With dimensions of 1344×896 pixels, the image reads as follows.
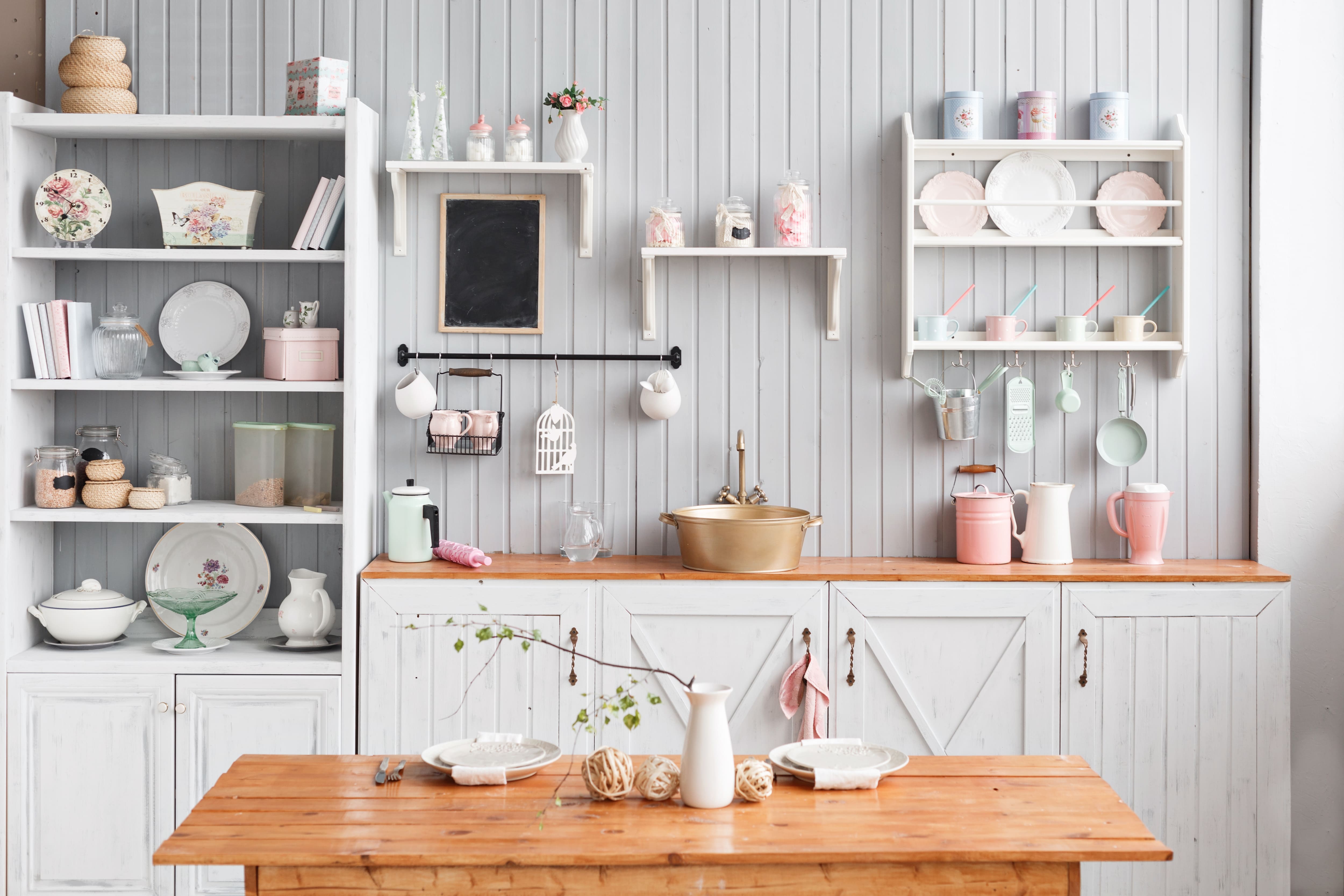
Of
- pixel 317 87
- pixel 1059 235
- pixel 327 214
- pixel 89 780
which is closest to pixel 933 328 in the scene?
pixel 1059 235

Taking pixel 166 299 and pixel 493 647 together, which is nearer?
pixel 493 647

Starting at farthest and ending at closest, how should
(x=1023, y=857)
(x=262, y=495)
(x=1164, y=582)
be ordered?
(x=262, y=495)
(x=1164, y=582)
(x=1023, y=857)

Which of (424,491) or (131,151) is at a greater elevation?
(131,151)

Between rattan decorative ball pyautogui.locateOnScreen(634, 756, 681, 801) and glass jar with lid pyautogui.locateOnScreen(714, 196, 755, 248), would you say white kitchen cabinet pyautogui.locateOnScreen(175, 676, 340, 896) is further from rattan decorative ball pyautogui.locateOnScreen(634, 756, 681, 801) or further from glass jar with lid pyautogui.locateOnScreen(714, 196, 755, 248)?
glass jar with lid pyautogui.locateOnScreen(714, 196, 755, 248)

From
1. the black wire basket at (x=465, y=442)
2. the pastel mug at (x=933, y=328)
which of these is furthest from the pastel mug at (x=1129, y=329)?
the black wire basket at (x=465, y=442)

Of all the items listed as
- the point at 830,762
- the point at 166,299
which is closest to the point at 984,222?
the point at 830,762

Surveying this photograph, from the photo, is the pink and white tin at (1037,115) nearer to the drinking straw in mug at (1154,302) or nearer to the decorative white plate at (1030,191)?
the decorative white plate at (1030,191)

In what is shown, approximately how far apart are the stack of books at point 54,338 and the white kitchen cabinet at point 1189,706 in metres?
2.79

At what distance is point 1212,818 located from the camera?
299cm

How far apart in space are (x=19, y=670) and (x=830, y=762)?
7.45 ft

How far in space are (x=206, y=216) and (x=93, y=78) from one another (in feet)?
1.59

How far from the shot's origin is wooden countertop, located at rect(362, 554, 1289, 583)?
9.70ft

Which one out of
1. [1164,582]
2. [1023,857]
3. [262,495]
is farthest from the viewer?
[262,495]

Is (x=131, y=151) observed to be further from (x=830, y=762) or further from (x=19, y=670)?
(x=830, y=762)
